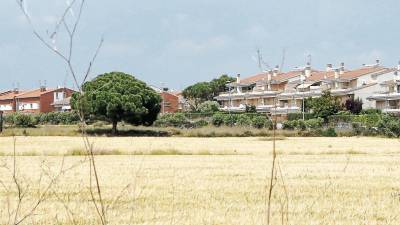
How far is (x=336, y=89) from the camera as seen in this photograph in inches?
4134

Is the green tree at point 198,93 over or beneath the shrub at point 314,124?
over

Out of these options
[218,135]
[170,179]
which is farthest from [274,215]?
[218,135]

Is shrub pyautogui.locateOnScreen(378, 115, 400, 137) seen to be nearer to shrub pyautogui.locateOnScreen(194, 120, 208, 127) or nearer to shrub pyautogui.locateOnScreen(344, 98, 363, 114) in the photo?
shrub pyautogui.locateOnScreen(344, 98, 363, 114)

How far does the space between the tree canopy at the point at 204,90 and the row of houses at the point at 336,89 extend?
4801mm

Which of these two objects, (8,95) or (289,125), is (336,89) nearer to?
(289,125)

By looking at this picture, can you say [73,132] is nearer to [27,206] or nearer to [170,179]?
[170,179]

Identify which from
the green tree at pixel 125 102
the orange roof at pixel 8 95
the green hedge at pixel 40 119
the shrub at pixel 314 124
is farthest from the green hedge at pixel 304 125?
the orange roof at pixel 8 95

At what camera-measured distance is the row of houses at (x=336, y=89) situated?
97875 millimetres

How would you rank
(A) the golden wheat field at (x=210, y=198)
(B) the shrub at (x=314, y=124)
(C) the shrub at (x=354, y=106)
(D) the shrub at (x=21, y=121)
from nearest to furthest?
(A) the golden wheat field at (x=210, y=198), (B) the shrub at (x=314, y=124), (D) the shrub at (x=21, y=121), (C) the shrub at (x=354, y=106)

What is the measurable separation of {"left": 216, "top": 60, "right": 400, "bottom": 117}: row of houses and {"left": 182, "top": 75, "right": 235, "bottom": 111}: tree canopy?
15.8ft

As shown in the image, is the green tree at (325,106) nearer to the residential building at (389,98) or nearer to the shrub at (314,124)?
the shrub at (314,124)

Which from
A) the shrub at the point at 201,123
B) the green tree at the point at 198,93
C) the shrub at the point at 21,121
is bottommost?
the shrub at the point at 201,123

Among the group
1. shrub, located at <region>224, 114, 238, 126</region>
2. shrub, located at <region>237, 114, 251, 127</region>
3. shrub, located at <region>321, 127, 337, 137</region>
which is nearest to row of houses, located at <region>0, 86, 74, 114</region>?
shrub, located at <region>224, 114, 238, 126</region>

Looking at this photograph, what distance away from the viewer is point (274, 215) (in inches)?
408
